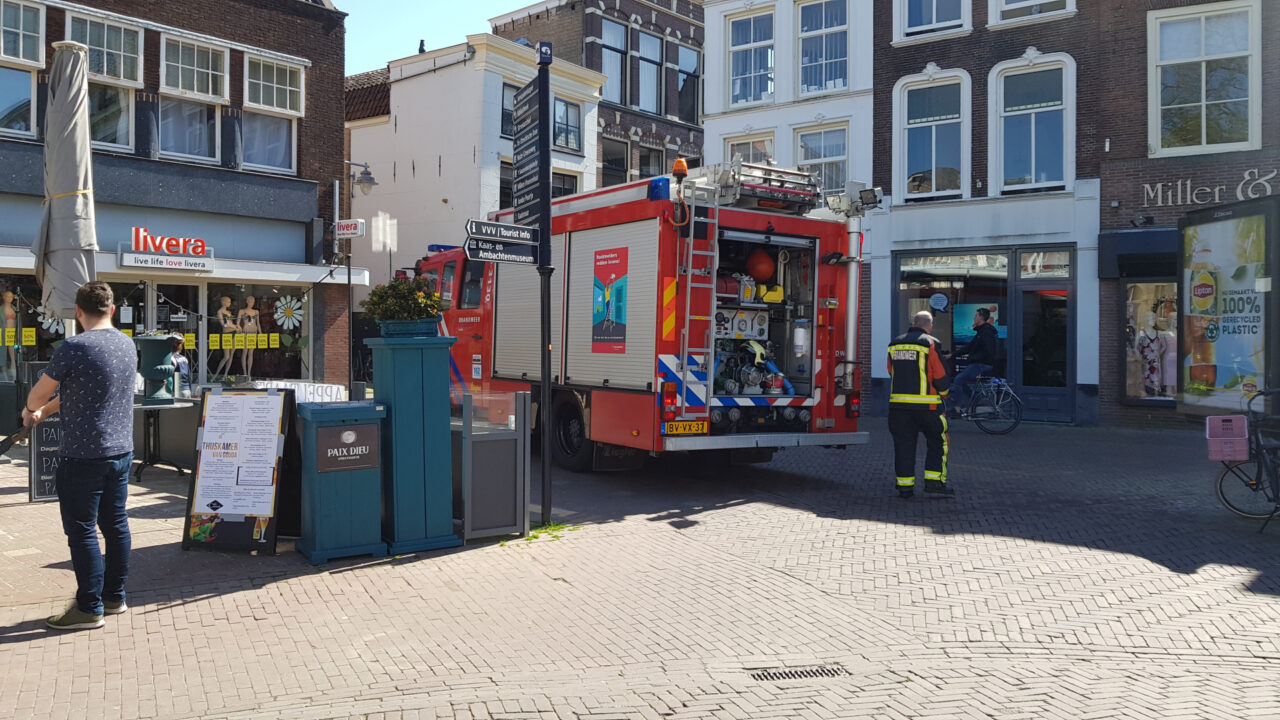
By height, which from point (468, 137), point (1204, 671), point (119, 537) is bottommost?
A: point (1204, 671)

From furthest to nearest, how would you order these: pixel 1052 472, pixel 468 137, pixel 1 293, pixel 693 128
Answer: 1. pixel 693 128
2. pixel 468 137
3. pixel 1 293
4. pixel 1052 472

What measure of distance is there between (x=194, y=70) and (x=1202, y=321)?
15932 millimetres

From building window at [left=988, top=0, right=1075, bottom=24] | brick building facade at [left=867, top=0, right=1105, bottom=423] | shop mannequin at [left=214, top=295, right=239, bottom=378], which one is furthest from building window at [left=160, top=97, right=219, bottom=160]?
building window at [left=988, top=0, right=1075, bottom=24]

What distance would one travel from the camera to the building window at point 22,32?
14.7 metres

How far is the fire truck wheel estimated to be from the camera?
9.97 meters

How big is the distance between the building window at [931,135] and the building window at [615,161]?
38.3 ft

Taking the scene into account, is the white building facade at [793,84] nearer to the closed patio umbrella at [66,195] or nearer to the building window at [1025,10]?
the building window at [1025,10]

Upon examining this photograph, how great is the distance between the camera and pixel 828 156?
19828mm

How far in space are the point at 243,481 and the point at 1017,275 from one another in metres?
14.4

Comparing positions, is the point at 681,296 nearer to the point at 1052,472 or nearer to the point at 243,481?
the point at 243,481

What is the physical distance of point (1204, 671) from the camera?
15.3 feet

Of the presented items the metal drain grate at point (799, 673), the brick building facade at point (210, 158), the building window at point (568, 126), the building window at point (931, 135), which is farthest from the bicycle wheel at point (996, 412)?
the building window at point (568, 126)

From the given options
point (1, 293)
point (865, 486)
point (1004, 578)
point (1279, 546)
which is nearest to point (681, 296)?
point (865, 486)

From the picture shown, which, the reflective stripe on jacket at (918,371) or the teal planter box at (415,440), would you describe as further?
the reflective stripe on jacket at (918,371)
